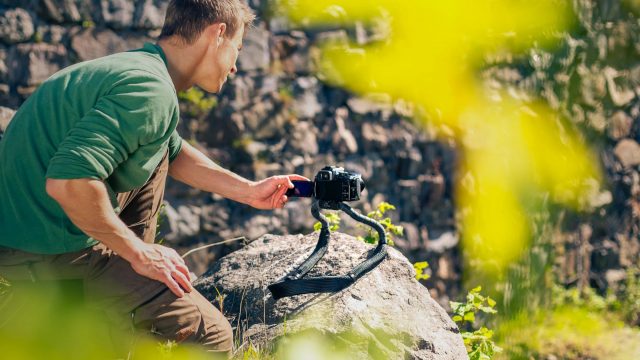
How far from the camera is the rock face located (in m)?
2.52

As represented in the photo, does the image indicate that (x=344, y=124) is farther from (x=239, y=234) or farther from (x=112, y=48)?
(x=112, y=48)

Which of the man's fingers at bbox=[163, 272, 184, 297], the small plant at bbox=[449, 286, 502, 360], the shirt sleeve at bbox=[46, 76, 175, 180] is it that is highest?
the shirt sleeve at bbox=[46, 76, 175, 180]

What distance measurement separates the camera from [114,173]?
7.26 feet

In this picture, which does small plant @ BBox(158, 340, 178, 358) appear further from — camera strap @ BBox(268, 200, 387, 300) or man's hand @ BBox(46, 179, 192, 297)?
camera strap @ BBox(268, 200, 387, 300)

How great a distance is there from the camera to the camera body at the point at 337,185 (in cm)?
258

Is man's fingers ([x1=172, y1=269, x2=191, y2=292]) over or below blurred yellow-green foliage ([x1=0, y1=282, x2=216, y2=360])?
over

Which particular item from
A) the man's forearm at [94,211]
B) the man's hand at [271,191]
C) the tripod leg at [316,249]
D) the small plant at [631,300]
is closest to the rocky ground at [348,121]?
the small plant at [631,300]

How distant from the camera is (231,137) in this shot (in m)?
4.72

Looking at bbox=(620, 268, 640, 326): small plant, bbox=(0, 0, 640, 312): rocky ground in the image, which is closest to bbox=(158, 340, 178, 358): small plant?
bbox=(0, 0, 640, 312): rocky ground

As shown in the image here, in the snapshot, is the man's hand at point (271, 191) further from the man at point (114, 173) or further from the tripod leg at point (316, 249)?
the man at point (114, 173)

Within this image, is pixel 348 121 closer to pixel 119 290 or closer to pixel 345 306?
pixel 345 306

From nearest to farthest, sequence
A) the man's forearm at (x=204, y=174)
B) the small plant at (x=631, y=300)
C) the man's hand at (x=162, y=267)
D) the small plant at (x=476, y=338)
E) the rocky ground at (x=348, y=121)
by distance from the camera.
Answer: the man's hand at (x=162, y=267), the man's forearm at (x=204, y=174), the small plant at (x=476, y=338), the rocky ground at (x=348, y=121), the small plant at (x=631, y=300)

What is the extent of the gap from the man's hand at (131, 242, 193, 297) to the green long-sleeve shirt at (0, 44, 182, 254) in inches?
8.3

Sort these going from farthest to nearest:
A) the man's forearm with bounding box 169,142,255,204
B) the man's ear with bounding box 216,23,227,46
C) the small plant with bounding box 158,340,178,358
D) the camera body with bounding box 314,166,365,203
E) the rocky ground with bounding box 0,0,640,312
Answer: the rocky ground with bounding box 0,0,640,312 → the man's forearm with bounding box 169,142,255,204 → the camera body with bounding box 314,166,365,203 → the man's ear with bounding box 216,23,227,46 → the small plant with bounding box 158,340,178,358
